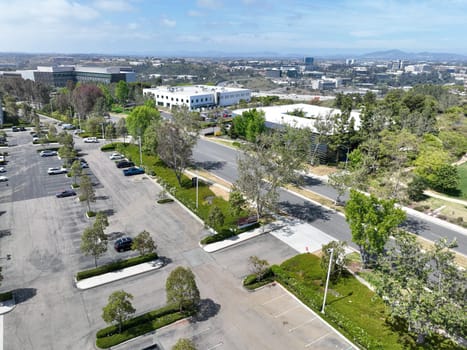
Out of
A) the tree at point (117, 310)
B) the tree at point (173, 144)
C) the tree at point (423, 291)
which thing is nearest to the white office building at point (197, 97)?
the tree at point (173, 144)

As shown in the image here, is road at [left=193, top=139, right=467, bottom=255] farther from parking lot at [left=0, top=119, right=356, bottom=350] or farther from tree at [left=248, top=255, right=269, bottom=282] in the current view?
tree at [left=248, top=255, right=269, bottom=282]

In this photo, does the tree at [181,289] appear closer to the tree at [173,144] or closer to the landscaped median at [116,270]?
the landscaped median at [116,270]

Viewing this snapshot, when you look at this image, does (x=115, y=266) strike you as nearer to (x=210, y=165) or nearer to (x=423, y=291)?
(x=423, y=291)

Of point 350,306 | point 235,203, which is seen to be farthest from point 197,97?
point 350,306

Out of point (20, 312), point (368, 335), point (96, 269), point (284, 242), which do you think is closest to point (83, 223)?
point (96, 269)

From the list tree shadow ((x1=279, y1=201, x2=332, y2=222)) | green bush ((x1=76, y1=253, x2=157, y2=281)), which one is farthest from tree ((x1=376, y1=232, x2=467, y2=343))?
green bush ((x1=76, y1=253, x2=157, y2=281))

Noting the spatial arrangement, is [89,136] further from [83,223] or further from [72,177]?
[83,223]
